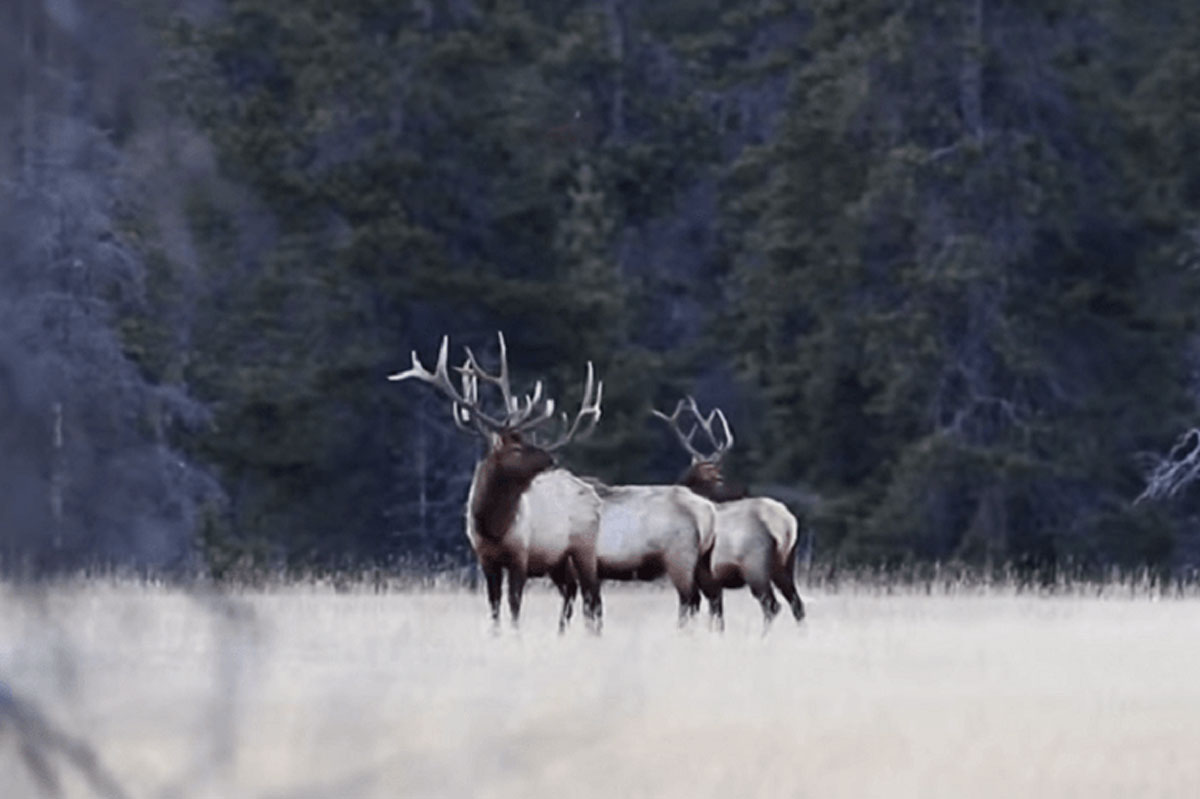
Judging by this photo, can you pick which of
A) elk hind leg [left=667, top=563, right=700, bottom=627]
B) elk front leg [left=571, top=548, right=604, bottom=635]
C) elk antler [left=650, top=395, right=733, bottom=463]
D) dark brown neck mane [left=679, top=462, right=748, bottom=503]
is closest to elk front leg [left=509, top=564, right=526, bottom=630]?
elk front leg [left=571, top=548, right=604, bottom=635]

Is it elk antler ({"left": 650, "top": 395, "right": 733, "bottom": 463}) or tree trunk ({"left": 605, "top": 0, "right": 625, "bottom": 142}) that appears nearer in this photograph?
elk antler ({"left": 650, "top": 395, "right": 733, "bottom": 463})

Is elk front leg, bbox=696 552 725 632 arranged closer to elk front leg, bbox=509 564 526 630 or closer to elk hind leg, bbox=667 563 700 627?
elk hind leg, bbox=667 563 700 627

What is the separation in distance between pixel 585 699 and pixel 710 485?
34.6ft

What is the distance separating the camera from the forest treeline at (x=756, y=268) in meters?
29.1

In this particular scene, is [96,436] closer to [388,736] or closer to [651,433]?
[388,736]

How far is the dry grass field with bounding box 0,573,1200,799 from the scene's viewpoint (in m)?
2.79

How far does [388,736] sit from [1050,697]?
4.41 meters

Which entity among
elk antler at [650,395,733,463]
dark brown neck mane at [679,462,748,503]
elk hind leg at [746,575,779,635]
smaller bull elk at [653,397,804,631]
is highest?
elk antler at [650,395,733,463]

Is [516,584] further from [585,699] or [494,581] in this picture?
[585,699]

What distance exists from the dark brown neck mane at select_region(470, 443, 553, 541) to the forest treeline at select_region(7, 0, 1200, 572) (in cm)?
1133

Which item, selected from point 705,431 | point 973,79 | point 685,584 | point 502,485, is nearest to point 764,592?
point 685,584

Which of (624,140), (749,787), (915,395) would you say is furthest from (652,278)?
(749,787)

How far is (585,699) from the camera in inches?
290

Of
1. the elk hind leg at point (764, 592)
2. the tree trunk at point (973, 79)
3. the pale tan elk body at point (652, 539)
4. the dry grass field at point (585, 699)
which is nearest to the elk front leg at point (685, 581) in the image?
the pale tan elk body at point (652, 539)
